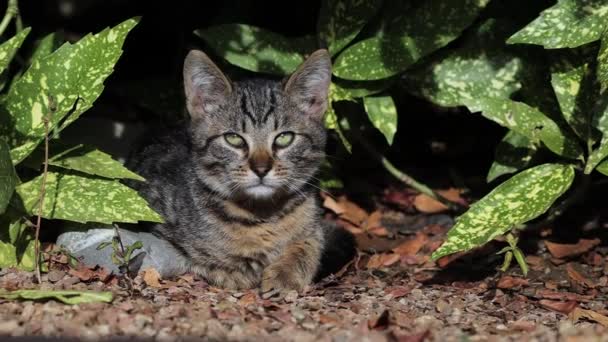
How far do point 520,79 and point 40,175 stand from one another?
2193 mm

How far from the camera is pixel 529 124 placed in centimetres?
381

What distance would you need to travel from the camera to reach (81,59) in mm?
3580

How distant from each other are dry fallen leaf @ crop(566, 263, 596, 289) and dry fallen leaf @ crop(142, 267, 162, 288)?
188 cm

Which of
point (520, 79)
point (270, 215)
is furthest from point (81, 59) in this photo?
point (520, 79)

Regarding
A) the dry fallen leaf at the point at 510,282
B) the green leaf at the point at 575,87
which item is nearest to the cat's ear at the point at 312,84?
the green leaf at the point at 575,87

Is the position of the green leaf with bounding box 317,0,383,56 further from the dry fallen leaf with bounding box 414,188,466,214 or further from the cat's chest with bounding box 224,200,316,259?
the dry fallen leaf with bounding box 414,188,466,214

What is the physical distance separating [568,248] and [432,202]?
92 cm

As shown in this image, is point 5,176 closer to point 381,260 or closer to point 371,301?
point 371,301

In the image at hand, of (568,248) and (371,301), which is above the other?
(371,301)

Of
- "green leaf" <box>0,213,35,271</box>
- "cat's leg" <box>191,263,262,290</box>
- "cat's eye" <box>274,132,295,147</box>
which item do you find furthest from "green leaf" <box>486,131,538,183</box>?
"green leaf" <box>0,213,35,271</box>

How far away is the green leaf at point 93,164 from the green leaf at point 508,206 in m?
1.31

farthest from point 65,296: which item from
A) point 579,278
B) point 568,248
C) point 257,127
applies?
point 568,248

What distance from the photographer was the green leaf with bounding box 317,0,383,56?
4.11m

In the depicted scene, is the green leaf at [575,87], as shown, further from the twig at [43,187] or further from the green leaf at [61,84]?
the twig at [43,187]
